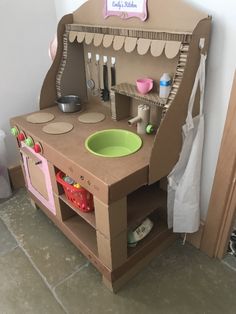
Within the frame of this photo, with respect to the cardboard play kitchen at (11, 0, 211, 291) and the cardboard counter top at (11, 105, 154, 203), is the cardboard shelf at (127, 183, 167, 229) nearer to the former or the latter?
the cardboard play kitchen at (11, 0, 211, 291)

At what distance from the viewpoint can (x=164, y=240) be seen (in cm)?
144

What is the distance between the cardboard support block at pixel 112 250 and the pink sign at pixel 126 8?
90cm

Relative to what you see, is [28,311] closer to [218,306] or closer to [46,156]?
[46,156]

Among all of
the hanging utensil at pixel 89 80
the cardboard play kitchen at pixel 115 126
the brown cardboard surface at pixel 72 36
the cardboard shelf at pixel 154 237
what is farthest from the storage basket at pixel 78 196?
the brown cardboard surface at pixel 72 36

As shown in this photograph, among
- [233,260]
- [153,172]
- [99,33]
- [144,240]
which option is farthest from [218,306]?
[99,33]

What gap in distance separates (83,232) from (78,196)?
0.27m

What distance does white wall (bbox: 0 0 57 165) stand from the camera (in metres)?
1.56

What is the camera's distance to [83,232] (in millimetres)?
1378

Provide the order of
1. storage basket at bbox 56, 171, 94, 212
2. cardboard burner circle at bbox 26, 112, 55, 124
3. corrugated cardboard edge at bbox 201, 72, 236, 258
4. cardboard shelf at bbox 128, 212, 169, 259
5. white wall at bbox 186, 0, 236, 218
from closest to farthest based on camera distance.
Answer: white wall at bbox 186, 0, 236, 218
corrugated cardboard edge at bbox 201, 72, 236, 258
storage basket at bbox 56, 171, 94, 212
cardboard shelf at bbox 128, 212, 169, 259
cardboard burner circle at bbox 26, 112, 55, 124

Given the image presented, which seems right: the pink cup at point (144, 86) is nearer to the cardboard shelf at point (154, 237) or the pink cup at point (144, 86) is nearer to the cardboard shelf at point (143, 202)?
the cardboard shelf at point (143, 202)

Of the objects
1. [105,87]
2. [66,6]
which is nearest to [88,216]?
[105,87]

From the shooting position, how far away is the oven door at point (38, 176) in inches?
53.6

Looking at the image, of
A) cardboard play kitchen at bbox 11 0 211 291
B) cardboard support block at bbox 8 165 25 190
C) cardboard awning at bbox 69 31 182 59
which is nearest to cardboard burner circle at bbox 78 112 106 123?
cardboard play kitchen at bbox 11 0 211 291

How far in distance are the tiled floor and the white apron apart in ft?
0.73
